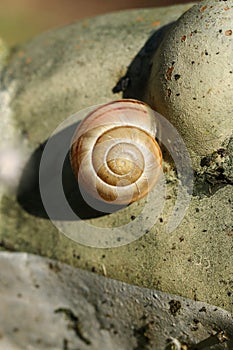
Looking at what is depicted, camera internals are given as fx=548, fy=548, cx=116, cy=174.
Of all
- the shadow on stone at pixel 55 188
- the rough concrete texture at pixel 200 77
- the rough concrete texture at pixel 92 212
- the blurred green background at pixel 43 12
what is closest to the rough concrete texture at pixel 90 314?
the rough concrete texture at pixel 92 212

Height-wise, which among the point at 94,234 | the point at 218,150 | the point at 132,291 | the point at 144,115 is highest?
the point at 144,115

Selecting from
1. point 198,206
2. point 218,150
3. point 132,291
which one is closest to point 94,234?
point 132,291

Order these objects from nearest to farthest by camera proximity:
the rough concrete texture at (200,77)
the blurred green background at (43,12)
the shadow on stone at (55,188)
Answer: the rough concrete texture at (200,77) < the shadow on stone at (55,188) < the blurred green background at (43,12)

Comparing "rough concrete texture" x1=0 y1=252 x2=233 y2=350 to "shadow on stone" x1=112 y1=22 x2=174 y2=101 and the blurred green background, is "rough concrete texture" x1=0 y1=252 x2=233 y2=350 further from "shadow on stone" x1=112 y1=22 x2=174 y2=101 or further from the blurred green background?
the blurred green background

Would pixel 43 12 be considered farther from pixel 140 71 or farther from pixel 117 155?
pixel 117 155

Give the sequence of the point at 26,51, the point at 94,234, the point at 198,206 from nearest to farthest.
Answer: the point at 198,206
the point at 94,234
the point at 26,51

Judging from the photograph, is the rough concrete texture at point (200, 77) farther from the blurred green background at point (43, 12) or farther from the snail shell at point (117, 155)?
the blurred green background at point (43, 12)

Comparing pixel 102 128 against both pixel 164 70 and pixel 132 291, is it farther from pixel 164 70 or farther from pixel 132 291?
pixel 132 291
